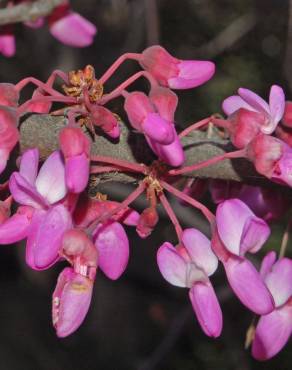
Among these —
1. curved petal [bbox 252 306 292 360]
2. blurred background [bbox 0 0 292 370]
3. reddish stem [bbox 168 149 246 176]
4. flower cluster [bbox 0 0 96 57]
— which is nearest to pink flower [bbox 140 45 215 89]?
reddish stem [bbox 168 149 246 176]

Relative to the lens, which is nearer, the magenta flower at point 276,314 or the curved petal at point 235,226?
the curved petal at point 235,226

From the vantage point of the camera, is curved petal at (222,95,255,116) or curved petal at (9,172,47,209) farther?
curved petal at (222,95,255,116)

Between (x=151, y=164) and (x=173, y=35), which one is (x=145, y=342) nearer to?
(x=173, y=35)

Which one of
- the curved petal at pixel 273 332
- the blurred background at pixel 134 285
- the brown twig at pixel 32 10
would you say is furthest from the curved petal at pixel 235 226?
the blurred background at pixel 134 285

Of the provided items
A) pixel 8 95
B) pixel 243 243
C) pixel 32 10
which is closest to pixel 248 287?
pixel 243 243

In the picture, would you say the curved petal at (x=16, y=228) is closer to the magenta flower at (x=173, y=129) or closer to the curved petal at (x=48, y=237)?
the curved petal at (x=48, y=237)

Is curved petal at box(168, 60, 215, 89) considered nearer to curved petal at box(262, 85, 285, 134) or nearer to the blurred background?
curved petal at box(262, 85, 285, 134)

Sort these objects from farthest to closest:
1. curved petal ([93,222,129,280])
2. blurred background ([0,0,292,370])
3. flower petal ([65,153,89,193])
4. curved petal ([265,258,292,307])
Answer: blurred background ([0,0,292,370]), curved petal ([265,258,292,307]), curved petal ([93,222,129,280]), flower petal ([65,153,89,193])

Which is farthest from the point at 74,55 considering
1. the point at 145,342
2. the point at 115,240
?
the point at 115,240
